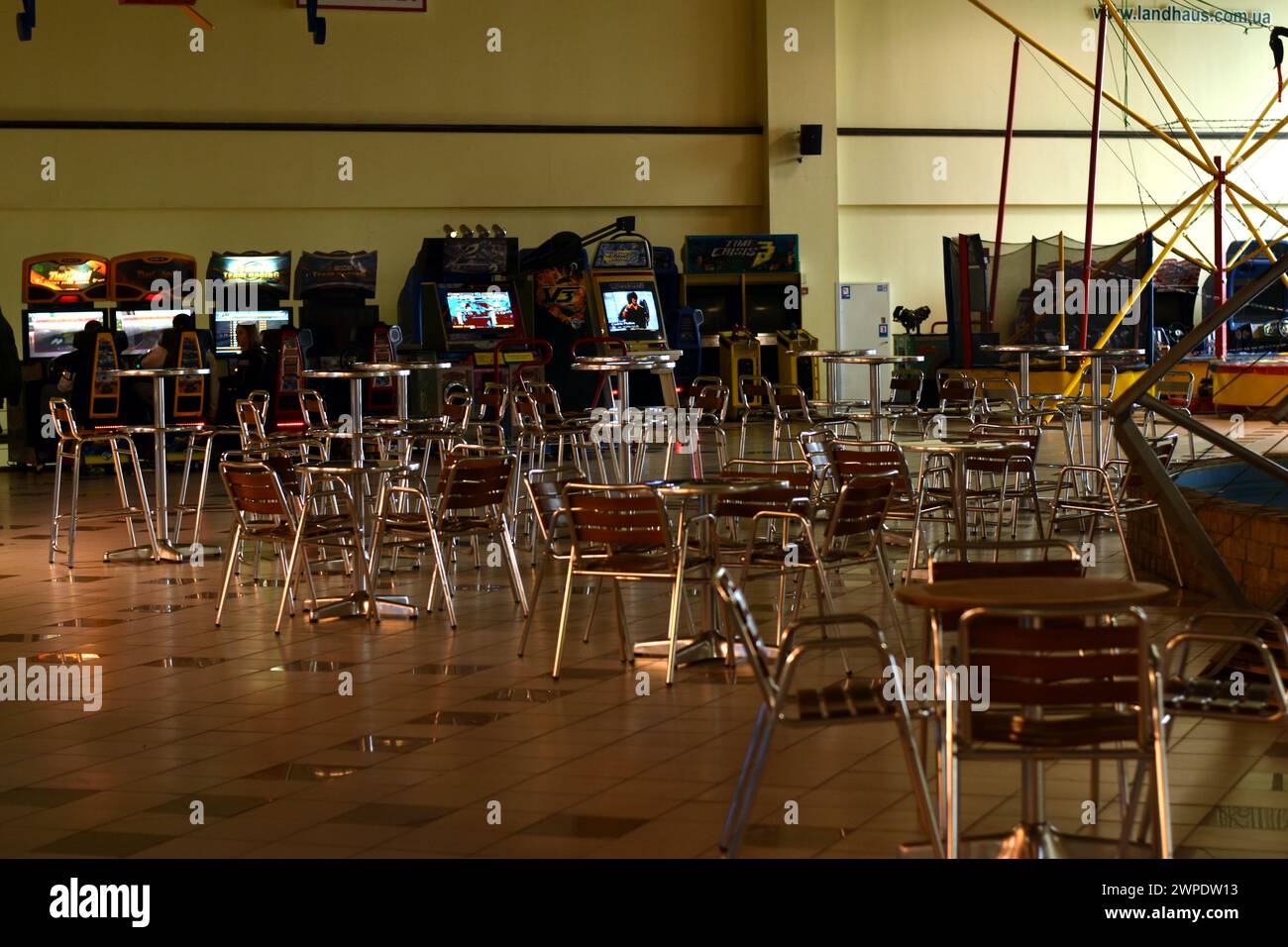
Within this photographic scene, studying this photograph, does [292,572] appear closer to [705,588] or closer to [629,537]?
[705,588]

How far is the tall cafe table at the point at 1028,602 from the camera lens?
11.0ft

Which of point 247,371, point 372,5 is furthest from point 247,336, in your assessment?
point 372,5

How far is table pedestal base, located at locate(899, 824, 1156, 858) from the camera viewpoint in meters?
3.44

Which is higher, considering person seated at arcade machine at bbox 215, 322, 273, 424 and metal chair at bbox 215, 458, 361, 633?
person seated at arcade machine at bbox 215, 322, 273, 424

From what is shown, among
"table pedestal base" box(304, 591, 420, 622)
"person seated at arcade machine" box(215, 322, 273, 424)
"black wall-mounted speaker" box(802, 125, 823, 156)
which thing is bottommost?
"table pedestal base" box(304, 591, 420, 622)

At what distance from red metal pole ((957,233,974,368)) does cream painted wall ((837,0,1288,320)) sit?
385 cm

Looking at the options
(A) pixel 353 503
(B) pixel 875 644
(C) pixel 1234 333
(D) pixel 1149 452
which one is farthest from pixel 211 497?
(C) pixel 1234 333

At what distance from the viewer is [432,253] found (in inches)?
646

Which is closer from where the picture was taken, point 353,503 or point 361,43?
point 353,503

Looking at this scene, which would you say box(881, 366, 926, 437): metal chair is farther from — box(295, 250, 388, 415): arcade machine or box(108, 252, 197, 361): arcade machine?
box(108, 252, 197, 361): arcade machine

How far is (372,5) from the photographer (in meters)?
Result: 17.0

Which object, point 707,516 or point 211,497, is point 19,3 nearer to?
point 211,497

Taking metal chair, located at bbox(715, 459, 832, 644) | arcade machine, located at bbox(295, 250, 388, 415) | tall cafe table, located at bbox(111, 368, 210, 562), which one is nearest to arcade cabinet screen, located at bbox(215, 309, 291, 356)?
arcade machine, located at bbox(295, 250, 388, 415)
